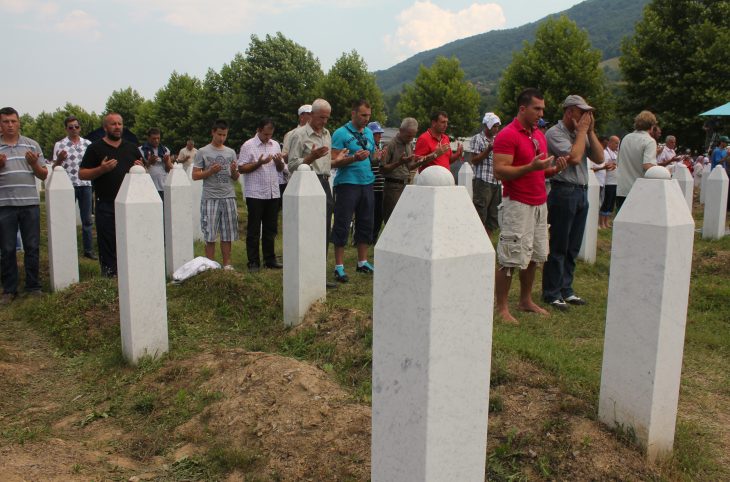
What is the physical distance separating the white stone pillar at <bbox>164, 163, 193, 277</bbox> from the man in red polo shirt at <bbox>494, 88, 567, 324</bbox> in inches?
172

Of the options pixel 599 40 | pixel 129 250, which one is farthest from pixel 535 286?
pixel 599 40

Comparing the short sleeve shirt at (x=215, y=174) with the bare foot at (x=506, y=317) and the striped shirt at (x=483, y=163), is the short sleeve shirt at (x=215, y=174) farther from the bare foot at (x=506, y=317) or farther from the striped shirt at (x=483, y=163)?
the bare foot at (x=506, y=317)

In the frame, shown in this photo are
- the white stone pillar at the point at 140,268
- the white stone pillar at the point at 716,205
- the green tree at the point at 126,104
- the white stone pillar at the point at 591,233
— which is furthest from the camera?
the green tree at the point at 126,104

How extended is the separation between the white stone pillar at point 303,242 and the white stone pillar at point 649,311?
2.87 m

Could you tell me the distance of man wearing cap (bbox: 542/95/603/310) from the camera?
5.98 meters

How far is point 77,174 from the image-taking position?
31.8ft

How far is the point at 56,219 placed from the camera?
287 inches

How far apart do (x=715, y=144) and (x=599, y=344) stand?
2004cm

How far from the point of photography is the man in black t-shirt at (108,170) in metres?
6.96

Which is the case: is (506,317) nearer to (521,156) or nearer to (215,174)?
(521,156)

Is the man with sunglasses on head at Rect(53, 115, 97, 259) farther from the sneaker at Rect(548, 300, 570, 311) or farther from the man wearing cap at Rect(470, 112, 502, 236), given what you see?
the sneaker at Rect(548, 300, 570, 311)

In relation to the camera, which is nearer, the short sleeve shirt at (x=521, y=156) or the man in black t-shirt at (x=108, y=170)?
the short sleeve shirt at (x=521, y=156)

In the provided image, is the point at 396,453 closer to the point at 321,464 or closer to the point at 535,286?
the point at 321,464

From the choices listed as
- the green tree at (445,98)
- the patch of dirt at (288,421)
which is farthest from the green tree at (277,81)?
the patch of dirt at (288,421)
